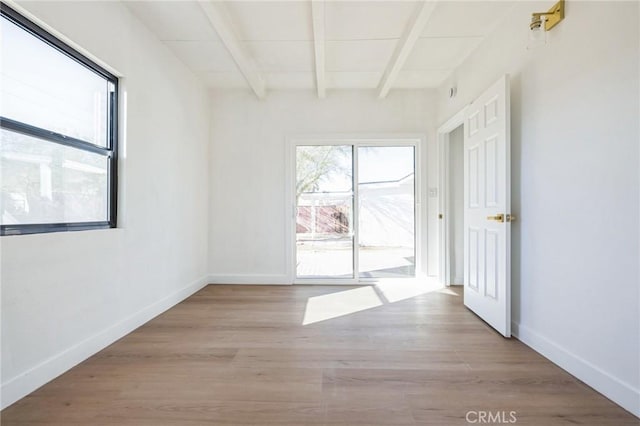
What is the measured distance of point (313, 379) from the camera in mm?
1812

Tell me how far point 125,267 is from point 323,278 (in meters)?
2.49

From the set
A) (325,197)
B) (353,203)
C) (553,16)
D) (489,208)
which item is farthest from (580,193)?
(325,197)

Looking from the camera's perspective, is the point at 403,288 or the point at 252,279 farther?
the point at 252,279

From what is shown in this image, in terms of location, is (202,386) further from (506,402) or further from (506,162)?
(506,162)

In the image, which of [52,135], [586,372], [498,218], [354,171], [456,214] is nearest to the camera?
[586,372]

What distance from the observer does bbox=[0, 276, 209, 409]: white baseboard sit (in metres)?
1.58

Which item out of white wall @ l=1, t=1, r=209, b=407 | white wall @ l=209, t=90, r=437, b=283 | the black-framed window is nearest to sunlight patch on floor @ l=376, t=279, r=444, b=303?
white wall @ l=209, t=90, r=437, b=283

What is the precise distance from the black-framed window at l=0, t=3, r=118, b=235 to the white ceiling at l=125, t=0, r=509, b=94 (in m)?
0.86

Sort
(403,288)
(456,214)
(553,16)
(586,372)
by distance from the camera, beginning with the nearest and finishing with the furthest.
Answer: (586,372)
(553,16)
(403,288)
(456,214)

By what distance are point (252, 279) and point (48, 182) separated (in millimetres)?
2680

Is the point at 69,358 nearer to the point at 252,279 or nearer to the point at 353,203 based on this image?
the point at 252,279

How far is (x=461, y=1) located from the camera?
239 centimetres

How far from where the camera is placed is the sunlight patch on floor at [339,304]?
Result: 9.57ft

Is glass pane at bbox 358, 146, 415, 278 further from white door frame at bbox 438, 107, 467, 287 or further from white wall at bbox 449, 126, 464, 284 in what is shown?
white wall at bbox 449, 126, 464, 284
